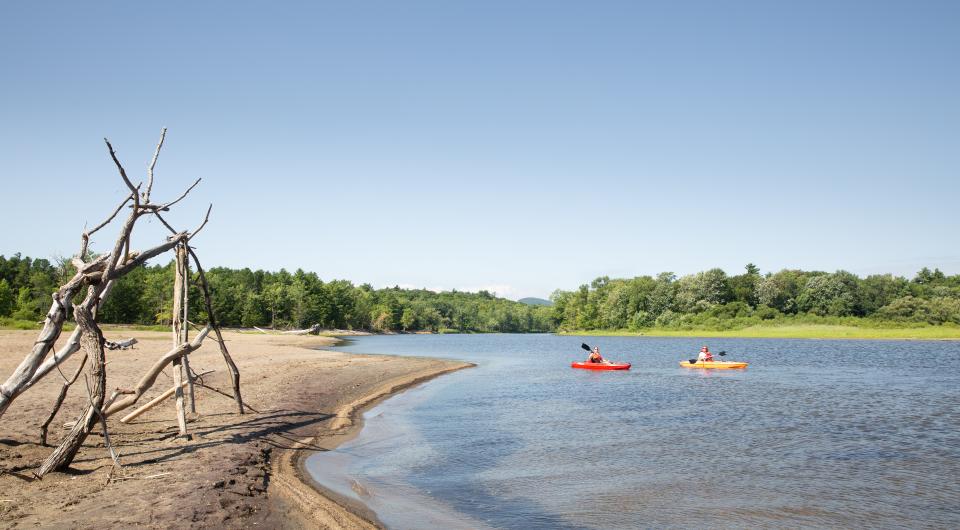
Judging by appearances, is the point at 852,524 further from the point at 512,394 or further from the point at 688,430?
the point at 512,394

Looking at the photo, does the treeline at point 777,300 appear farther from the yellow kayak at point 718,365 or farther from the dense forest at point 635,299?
the yellow kayak at point 718,365

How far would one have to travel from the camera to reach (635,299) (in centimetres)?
14012

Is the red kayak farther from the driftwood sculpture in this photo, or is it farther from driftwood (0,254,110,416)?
driftwood (0,254,110,416)

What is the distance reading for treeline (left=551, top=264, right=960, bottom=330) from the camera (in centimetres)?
9769

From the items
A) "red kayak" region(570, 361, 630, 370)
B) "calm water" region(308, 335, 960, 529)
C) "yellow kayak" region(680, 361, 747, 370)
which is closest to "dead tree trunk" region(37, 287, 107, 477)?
"calm water" region(308, 335, 960, 529)

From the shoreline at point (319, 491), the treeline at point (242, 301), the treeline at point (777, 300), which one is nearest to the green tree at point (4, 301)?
the treeline at point (242, 301)

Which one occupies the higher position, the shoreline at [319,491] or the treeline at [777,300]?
the treeline at [777,300]

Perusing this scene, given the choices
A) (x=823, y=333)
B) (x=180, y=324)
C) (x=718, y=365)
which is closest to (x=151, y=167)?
(x=180, y=324)

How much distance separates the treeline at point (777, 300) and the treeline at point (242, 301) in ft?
204

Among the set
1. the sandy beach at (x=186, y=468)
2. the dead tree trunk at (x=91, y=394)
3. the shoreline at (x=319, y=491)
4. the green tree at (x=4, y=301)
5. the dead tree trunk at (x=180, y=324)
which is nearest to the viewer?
the sandy beach at (x=186, y=468)

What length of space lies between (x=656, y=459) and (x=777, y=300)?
371ft

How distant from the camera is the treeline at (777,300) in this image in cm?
9769

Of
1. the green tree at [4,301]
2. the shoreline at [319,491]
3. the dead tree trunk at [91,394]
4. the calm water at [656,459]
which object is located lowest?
the calm water at [656,459]

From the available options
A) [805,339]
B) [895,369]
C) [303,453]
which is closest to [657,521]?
[303,453]
